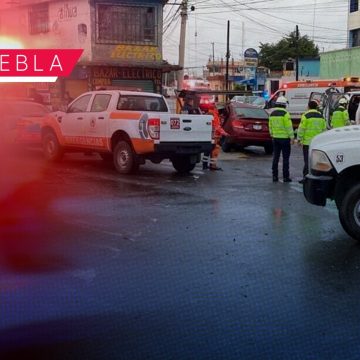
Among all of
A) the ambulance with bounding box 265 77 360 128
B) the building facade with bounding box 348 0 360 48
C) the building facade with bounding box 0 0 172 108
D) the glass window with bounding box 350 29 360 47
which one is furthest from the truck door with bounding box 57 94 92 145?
the glass window with bounding box 350 29 360 47

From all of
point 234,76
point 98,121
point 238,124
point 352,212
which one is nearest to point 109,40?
point 238,124

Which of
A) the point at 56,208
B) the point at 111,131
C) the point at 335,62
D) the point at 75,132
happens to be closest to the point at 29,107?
the point at 75,132

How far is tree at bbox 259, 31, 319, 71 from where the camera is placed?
72812 mm

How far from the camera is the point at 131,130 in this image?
1144 centimetres

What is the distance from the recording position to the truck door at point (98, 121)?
12164mm

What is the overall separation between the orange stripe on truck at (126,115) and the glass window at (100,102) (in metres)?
0.53

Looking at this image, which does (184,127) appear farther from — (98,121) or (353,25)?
(353,25)

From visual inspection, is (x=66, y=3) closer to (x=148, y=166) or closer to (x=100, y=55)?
(x=100, y=55)

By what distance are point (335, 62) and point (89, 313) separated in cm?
3644

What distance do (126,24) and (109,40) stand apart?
1237 millimetres

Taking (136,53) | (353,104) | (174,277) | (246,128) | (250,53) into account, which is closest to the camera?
(174,277)

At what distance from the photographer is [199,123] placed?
38.7ft

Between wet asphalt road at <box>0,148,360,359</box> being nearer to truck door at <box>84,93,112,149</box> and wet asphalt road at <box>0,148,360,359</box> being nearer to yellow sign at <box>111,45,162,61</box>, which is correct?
truck door at <box>84,93,112,149</box>

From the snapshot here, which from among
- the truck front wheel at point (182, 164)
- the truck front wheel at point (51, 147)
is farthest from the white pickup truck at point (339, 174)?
the truck front wheel at point (51, 147)
